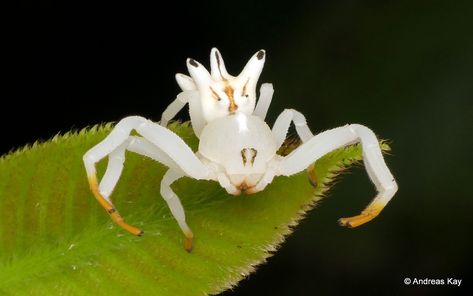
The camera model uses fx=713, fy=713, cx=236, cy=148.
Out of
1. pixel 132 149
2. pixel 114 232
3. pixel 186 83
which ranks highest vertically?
pixel 186 83

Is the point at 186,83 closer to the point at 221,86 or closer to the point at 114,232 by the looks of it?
the point at 221,86

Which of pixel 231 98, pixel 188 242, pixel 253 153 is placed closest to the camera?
pixel 188 242

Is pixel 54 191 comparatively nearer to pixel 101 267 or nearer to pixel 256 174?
pixel 101 267

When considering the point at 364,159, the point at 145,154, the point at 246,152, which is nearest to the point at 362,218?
the point at 364,159

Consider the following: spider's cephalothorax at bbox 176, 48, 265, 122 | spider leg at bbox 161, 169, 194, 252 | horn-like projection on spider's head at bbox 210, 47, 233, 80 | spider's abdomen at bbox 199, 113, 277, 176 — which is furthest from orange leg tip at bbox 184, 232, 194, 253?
horn-like projection on spider's head at bbox 210, 47, 233, 80

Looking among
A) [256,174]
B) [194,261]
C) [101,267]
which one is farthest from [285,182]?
A: [101,267]

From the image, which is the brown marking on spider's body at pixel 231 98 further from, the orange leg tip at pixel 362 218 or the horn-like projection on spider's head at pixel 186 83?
the orange leg tip at pixel 362 218

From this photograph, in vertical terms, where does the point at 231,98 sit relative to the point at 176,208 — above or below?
above
